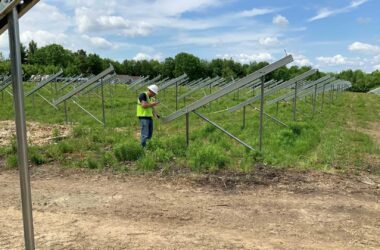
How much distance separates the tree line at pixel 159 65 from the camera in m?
68.0

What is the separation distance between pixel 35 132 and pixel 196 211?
8.52m

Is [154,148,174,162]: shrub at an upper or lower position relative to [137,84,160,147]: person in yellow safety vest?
lower

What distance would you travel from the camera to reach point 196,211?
4938 mm

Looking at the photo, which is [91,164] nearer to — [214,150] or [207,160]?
[207,160]

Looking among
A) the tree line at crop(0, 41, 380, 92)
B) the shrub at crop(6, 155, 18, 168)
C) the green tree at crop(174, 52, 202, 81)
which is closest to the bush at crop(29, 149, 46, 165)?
the shrub at crop(6, 155, 18, 168)

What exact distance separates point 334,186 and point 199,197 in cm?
212

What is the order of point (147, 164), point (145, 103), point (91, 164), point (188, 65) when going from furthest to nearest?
point (188, 65) < point (145, 103) < point (91, 164) < point (147, 164)

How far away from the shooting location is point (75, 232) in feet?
13.9

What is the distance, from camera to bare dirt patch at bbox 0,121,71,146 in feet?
33.8

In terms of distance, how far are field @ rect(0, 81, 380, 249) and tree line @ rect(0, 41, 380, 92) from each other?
55.3 meters

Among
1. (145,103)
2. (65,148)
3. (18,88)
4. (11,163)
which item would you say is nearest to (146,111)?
(145,103)

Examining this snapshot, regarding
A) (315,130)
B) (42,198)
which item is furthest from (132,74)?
(42,198)

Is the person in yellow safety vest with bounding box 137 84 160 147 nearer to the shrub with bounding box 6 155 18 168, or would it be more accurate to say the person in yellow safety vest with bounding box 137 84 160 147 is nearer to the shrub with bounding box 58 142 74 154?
Result: the shrub with bounding box 58 142 74 154

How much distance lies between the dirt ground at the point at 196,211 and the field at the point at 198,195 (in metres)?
0.01
